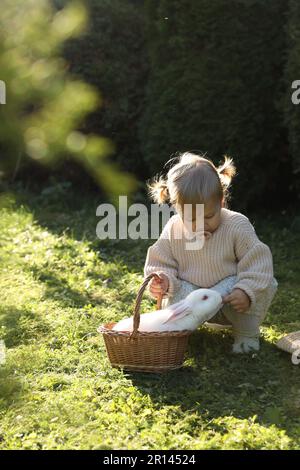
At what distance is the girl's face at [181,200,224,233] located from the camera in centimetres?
352

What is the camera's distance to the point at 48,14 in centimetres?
121

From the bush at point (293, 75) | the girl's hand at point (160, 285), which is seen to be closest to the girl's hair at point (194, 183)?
the girl's hand at point (160, 285)

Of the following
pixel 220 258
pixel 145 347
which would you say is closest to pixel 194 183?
pixel 220 258

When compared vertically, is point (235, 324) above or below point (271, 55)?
below

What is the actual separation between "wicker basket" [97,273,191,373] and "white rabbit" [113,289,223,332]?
0.06m

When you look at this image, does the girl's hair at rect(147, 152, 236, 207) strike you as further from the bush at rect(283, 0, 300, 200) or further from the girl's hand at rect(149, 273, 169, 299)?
the bush at rect(283, 0, 300, 200)

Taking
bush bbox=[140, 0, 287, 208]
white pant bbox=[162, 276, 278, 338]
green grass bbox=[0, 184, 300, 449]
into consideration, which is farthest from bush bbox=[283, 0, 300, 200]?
white pant bbox=[162, 276, 278, 338]

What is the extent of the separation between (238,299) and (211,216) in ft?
1.32

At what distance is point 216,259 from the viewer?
3656 millimetres

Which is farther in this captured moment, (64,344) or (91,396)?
(64,344)

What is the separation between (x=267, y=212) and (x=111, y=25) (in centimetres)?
211
